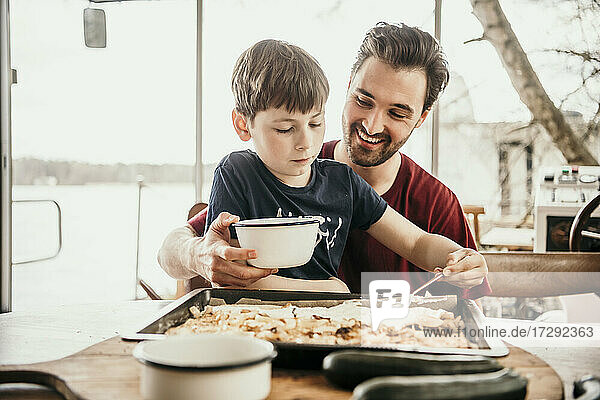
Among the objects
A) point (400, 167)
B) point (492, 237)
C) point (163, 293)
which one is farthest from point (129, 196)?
point (400, 167)

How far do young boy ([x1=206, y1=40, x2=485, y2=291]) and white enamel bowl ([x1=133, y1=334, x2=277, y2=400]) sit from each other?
30.5 inches

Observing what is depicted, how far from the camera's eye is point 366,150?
1.88 meters

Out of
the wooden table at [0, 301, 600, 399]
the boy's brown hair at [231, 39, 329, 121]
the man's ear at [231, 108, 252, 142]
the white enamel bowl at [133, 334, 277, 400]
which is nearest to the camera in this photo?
the white enamel bowl at [133, 334, 277, 400]

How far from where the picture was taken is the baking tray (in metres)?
0.89

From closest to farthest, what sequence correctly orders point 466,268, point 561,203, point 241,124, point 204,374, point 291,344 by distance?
point 204,374 → point 291,344 → point 466,268 → point 241,124 → point 561,203

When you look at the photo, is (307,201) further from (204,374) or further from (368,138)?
(204,374)

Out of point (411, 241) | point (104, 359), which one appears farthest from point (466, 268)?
point (104, 359)

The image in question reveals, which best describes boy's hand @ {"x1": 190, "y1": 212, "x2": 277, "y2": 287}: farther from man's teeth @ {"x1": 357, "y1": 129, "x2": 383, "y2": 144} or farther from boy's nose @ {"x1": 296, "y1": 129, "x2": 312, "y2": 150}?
man's teeth @ {"x1": 357, "y1": 129, "x2": 383, "y2": 144}

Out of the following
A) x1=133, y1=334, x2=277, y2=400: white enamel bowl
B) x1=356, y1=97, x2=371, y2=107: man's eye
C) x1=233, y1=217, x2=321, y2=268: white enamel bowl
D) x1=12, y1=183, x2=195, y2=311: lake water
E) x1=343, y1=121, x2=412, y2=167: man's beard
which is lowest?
x1=12, y1=183, x2=195, y2=311: lake water

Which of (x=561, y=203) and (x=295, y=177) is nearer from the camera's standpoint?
(x=295, y=177)

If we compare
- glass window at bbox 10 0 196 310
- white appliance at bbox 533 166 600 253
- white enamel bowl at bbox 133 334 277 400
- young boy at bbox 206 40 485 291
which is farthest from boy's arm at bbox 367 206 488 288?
glass window at bbox 10 0 196 310

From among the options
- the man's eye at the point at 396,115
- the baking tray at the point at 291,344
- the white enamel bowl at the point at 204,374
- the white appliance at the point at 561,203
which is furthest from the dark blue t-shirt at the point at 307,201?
the white appliance at the point at 561,203

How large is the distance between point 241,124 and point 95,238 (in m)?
5.66

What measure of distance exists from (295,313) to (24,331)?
1.83ft
